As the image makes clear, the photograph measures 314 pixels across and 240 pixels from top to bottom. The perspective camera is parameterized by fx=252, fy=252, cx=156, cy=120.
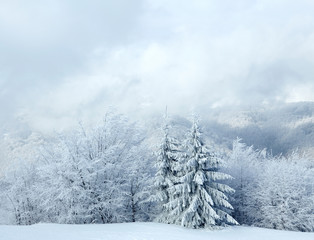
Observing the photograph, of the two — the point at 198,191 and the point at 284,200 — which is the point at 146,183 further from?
the point at 284,200

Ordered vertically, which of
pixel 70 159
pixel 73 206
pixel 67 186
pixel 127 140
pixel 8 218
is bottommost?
pixel 8 218

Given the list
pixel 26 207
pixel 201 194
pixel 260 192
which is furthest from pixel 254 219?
pixel 26 207

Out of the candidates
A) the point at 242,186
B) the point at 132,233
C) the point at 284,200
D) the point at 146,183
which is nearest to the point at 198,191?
the point at 132,233

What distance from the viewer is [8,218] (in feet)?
114

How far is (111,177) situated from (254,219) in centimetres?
2058

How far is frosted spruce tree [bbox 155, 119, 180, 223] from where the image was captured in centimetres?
2195

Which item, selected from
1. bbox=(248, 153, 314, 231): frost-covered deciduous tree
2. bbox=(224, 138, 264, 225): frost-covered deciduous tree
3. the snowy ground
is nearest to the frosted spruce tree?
the snowy ground

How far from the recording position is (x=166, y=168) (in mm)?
22469

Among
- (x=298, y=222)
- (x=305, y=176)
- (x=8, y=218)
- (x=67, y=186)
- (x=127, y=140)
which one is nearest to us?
(x=67, y=186)

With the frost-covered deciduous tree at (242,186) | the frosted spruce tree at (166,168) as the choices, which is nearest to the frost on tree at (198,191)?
the frosted spruce tree at (166,168)

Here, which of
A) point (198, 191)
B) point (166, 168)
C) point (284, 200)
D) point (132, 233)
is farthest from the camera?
point (284, 200)

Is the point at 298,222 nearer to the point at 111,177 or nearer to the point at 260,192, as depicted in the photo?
the point at 260,192

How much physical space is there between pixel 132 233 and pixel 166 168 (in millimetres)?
7267

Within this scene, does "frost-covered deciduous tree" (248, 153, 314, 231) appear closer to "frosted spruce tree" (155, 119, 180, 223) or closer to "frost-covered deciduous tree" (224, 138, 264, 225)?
"frost-covered deciduous tree" (224, 138, 264, 225)
